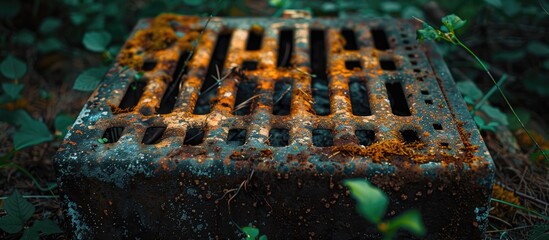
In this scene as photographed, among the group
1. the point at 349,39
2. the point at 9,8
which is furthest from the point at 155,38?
the point at 9,8

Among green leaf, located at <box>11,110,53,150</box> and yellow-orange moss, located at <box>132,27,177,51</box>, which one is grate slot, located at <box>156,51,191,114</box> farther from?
green leaf, located at <box>11,110,53,150</box>

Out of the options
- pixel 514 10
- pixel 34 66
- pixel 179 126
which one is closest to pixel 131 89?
pixel 179 126

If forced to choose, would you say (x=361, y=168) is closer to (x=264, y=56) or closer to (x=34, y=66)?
(x=264, y=56)

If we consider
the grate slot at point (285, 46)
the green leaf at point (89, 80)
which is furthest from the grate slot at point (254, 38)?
the green leaf at point (89, 80)

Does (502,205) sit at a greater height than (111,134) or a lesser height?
lesser

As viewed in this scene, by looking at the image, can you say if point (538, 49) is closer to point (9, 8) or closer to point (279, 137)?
point (279, 137)

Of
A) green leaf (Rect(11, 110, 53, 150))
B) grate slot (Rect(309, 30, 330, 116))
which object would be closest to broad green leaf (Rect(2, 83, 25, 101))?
green leaf (Rect(11, 110, 53, 150))
